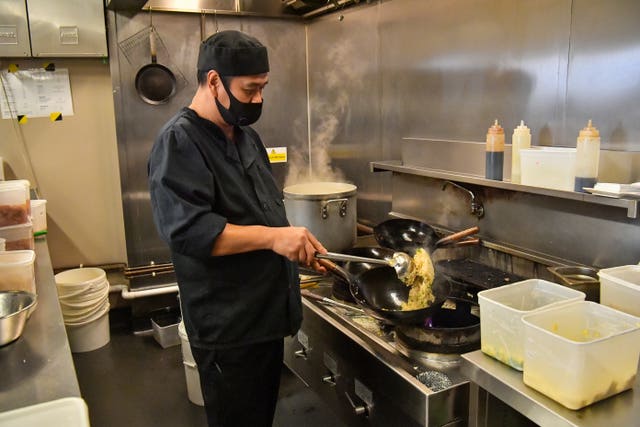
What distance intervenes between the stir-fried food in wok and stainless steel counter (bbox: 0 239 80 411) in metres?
1.06

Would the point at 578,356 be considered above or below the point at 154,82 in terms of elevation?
below

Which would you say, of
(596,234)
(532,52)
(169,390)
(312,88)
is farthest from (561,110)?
(169,390)

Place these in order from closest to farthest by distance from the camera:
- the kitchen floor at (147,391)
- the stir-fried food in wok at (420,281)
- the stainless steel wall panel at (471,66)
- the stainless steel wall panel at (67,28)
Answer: the stir-fried food in wok at (420,281) < the stainless steel wall panel at (471,66) < the kitchen floor at (147,391) < the stainless steel wall panel at (67,28)

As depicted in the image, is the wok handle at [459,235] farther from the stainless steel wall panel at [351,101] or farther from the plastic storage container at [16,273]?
the plastic storage container at [16,273]

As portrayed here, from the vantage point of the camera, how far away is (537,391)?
120 cm

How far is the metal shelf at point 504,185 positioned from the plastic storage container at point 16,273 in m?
1.62

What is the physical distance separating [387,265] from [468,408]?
60cm

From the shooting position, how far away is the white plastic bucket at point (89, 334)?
3457 millimetres

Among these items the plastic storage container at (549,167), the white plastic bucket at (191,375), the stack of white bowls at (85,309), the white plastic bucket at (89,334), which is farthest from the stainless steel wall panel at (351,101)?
the white plastic bucket at (89,334)

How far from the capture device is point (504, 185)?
1.93 metres

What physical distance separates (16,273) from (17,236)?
1.97 feet

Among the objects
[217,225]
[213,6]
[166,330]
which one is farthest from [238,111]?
[166,330]

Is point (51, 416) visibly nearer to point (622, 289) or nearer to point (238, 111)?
point (238, 111)

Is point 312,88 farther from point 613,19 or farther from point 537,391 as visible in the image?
point 537,391
